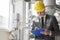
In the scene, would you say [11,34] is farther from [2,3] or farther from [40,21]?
[40,21]

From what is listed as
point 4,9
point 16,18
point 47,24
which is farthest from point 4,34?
point 47,24

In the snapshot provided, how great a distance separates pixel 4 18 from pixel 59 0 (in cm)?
190

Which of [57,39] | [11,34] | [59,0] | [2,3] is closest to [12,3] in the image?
[2,3]

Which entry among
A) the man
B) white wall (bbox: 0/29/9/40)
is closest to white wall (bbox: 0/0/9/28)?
white wall (bbox: 0/29/9/40)

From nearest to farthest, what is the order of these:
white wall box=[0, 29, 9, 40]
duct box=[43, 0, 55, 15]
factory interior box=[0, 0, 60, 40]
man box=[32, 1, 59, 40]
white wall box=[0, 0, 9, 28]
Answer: man box=[32, 1, 59, 40] < duct box=[43, 0, 55, 15] < factory interior box=[0, 0, 60, 40] < white wall box=[0, 29, 9, 40] < white wall box=[0, 0, 9, 28]

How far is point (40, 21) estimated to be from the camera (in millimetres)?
1836

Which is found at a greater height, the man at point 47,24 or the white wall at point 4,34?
the man at point 47,24

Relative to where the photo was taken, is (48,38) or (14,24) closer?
(48,38)

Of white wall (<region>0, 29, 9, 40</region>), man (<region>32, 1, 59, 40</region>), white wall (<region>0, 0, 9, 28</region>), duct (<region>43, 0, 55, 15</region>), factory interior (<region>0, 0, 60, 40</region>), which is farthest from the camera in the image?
white wall (<region>0, 0, 9, 28</region>)

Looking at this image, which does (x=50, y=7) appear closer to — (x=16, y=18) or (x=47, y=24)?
(x=47, y=24)

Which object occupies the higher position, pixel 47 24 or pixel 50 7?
pixel 50 7

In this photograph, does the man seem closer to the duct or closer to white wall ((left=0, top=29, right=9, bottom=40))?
the duct

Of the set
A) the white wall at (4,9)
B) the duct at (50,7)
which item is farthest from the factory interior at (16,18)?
the duct at (50,7)

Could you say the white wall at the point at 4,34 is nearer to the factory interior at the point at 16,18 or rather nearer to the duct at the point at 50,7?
the factory interior at the point at 16,18
